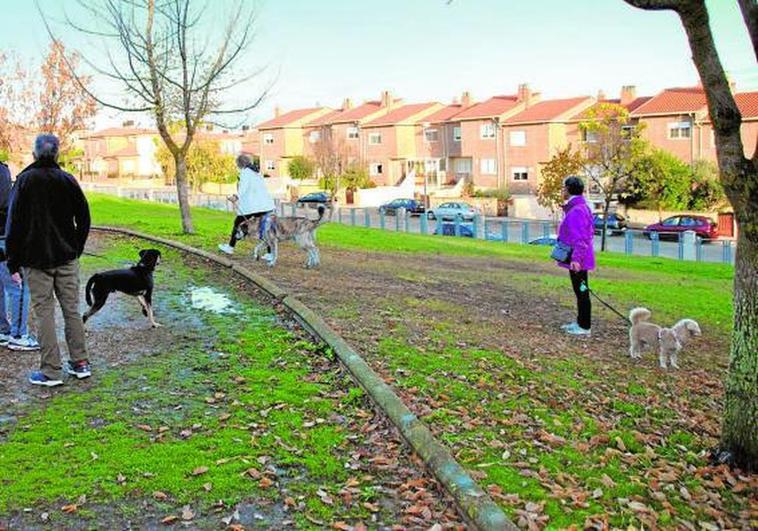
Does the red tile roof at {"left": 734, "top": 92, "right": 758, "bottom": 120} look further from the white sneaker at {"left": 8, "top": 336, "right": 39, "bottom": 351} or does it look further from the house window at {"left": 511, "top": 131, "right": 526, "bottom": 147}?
the white sneaker at {"left": 8, "top": 336, "right": 39, "bottom": 351}

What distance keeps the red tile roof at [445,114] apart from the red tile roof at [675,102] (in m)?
19.5

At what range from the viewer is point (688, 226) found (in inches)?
1518

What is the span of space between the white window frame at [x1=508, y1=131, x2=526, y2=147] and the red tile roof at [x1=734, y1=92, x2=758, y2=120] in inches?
629

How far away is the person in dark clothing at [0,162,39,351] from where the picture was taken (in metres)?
7.02

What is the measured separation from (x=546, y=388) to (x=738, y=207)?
2300mm

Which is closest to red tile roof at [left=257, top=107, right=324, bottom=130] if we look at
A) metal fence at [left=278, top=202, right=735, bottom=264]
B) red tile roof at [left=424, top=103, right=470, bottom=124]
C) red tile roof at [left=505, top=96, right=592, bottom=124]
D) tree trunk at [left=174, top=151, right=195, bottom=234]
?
red tile roof at [left=424, top=103, right=470, bottom=124]

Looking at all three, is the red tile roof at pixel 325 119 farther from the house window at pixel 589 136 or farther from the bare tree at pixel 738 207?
the bare tree at pixel 738 207

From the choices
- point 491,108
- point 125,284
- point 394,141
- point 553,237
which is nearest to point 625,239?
point 553,237

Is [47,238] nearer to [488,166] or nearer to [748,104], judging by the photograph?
[748,104]

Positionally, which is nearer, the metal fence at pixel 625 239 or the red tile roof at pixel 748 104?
the metal fence at pixel 625 239

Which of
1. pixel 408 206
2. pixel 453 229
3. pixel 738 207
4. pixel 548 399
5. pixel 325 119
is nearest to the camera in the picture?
pixel 738 207

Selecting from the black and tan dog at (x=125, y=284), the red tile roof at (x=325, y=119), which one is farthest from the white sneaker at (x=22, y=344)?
the red tile roof at (x=325, y=119)

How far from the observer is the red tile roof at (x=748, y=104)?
4728cm

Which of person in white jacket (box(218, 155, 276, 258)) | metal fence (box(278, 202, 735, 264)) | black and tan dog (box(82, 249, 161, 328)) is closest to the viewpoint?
black and tan dog (box(82, 249, 161, 328))
